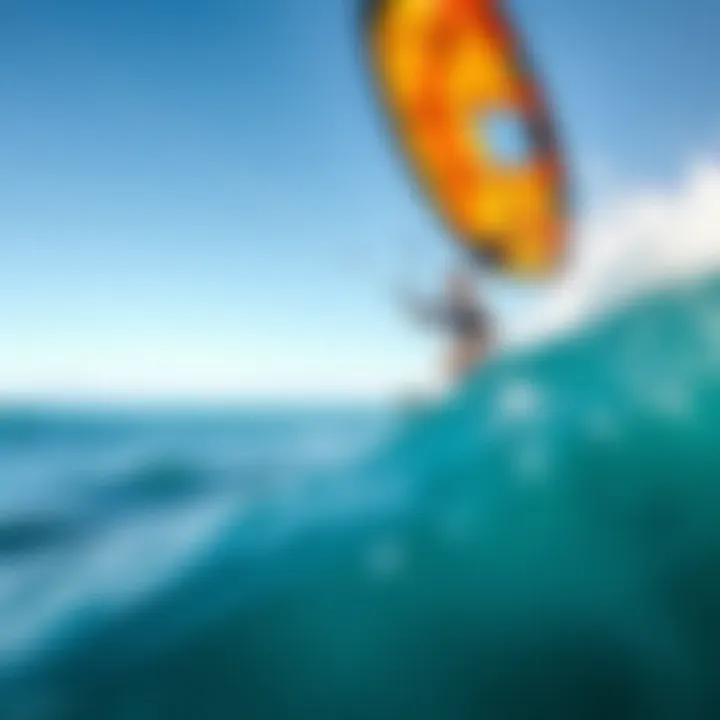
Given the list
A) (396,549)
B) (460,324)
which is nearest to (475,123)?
(460,324)

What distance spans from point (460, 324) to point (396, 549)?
0.22 m

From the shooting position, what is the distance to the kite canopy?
117 centimetres

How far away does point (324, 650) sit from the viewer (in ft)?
3.44

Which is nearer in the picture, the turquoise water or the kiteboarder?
the turquoise water

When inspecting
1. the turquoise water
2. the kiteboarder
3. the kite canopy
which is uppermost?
the kite canopy

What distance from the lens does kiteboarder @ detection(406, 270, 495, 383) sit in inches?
45.1

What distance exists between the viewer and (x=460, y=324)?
1146mm

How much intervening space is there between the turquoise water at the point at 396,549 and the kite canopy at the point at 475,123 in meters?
0.12

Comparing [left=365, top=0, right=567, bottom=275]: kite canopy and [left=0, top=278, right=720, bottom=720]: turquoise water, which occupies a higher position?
[left=365, top=0, right=567, bottom=275]: kite canopy

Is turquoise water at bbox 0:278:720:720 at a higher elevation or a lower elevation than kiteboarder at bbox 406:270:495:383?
lower

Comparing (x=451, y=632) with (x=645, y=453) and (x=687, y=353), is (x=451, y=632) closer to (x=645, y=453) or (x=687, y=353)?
(x=645, y=453)

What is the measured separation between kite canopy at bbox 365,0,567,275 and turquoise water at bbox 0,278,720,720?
12 cm

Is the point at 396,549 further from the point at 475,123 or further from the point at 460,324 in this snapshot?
the point at 475,123

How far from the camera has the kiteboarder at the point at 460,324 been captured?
3.76 ft
